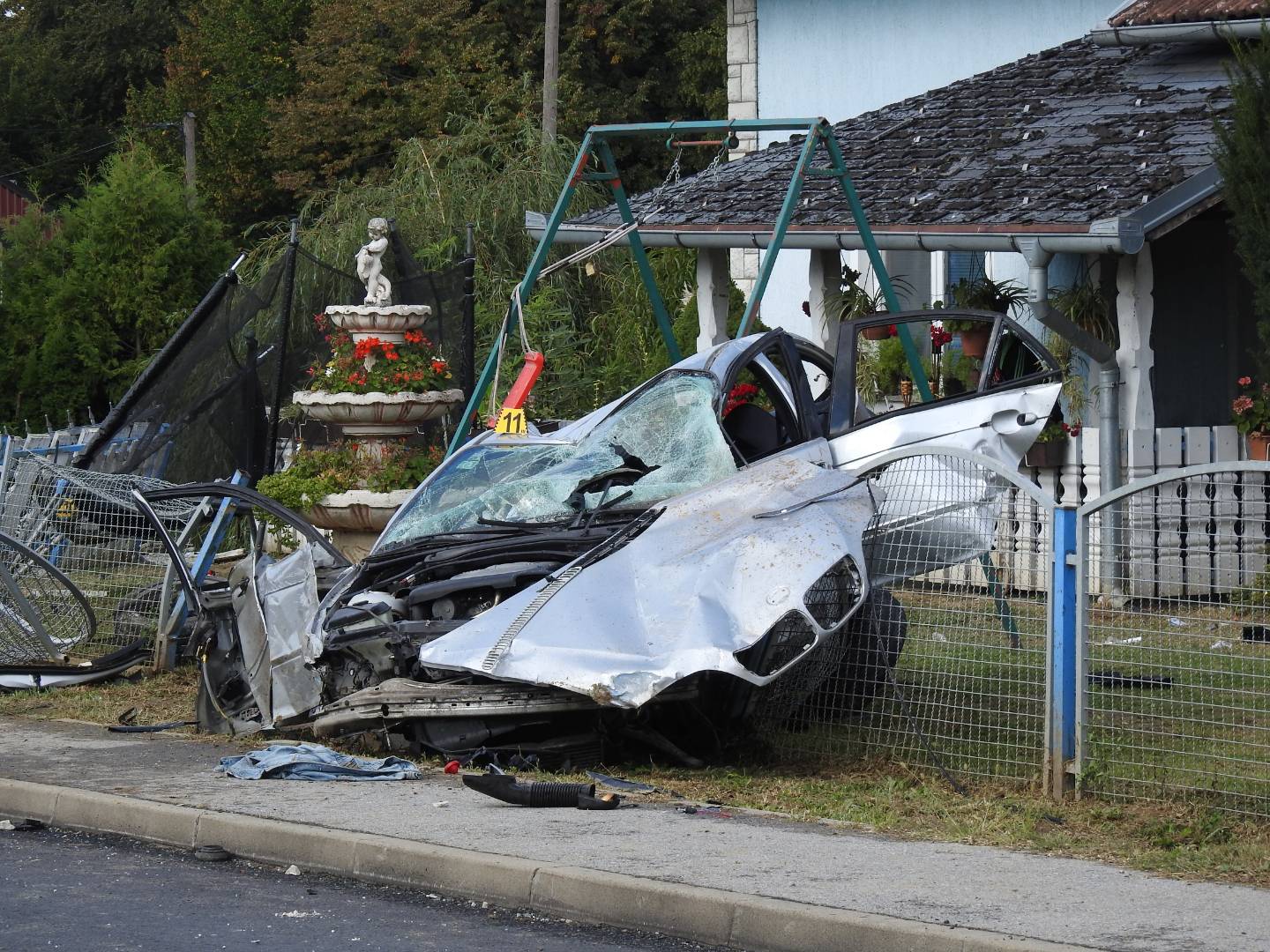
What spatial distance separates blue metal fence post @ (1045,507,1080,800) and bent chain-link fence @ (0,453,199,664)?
5310 millimetres

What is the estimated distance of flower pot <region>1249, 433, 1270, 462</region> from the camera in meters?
12.6

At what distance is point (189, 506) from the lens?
1084 cm

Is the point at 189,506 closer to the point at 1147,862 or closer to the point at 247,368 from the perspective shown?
the point at 247,368

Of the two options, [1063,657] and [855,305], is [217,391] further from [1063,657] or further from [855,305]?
[1063,657]

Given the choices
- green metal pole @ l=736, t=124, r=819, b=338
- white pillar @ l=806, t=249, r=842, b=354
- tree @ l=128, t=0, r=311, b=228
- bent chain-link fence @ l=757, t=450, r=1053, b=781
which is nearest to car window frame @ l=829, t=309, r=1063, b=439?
bent chain-link fence @ l=757, t=450, r=1053, b=781

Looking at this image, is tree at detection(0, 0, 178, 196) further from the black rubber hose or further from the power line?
the black rubber hose

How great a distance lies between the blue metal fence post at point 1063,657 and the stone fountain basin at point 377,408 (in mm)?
7210

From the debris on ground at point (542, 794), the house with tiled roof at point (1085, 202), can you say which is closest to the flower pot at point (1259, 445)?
the house with tiled roof at point (1085, 202)

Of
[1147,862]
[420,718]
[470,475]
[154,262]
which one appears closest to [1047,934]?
[1147,862]

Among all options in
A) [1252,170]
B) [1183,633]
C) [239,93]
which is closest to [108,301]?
[239,93]

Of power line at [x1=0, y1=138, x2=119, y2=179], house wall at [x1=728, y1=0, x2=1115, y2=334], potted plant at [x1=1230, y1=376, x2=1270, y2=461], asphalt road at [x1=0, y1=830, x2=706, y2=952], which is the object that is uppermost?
power line at [x1=0, y1=138, x2=119, y2=179]

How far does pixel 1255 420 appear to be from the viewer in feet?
41.6

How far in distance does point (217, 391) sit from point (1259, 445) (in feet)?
26.0

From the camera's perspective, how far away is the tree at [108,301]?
2395 cm
